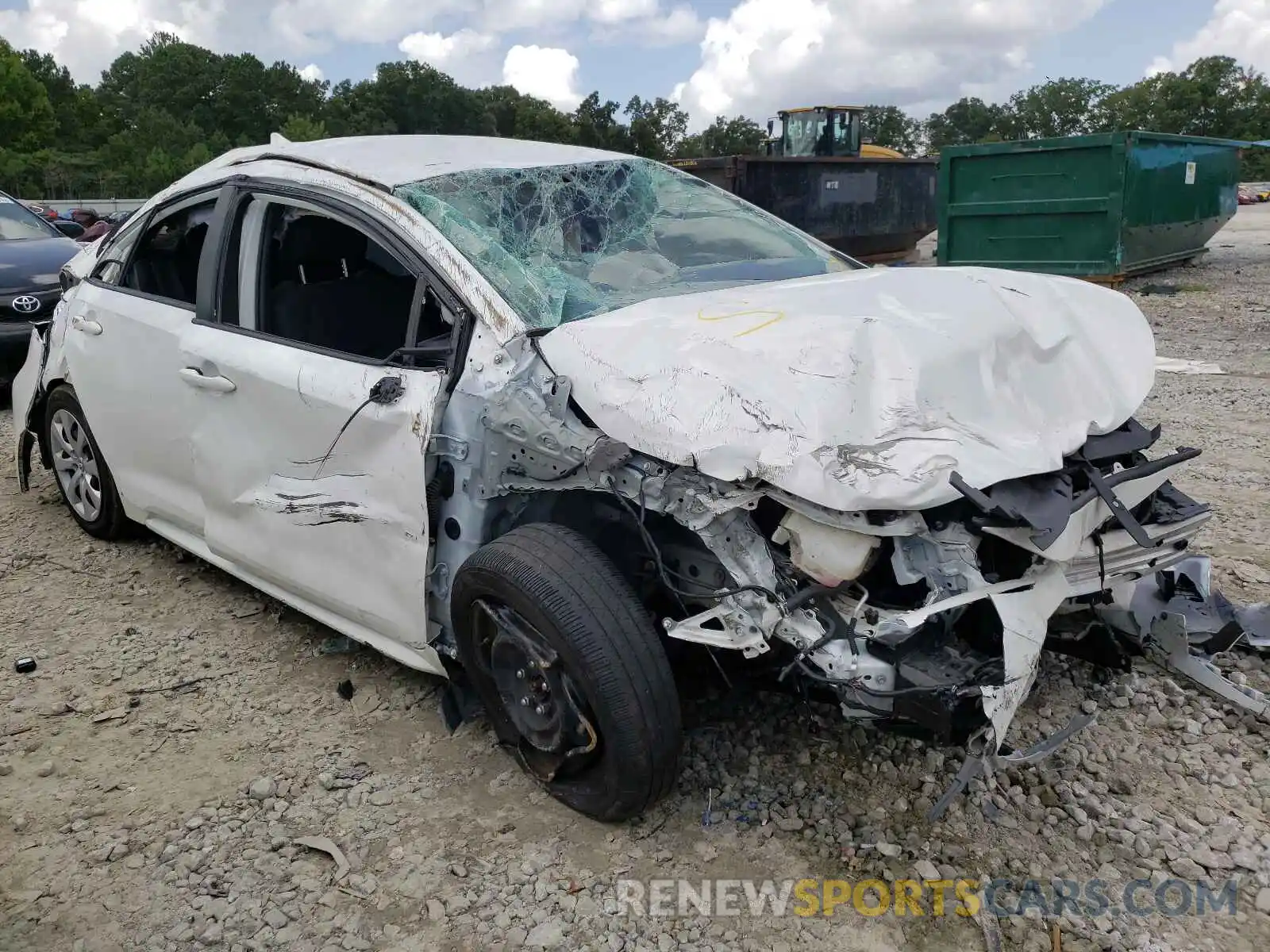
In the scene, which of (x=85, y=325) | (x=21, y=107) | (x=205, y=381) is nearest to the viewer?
(x=205, y=381)

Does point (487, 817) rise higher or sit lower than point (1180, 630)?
lower

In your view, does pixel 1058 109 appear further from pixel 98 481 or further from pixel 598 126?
pixel 98 481

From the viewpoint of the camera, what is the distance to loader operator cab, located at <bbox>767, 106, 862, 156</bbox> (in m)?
16.3

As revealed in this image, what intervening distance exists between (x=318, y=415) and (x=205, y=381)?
636mm

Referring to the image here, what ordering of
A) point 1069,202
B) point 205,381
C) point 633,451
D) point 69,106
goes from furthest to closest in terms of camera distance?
point 69,106
point 1069,202
point 205,381
point 633,451

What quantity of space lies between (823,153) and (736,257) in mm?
13851

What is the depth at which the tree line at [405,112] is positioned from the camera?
52.1 m

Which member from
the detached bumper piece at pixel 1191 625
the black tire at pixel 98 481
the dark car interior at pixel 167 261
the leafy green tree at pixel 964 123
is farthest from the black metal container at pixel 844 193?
the leafy green tree at pixel 964 123

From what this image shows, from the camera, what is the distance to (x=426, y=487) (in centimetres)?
266

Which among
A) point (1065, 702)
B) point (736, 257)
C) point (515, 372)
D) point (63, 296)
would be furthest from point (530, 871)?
point (63, 296)

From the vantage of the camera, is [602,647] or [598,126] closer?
[602,647]

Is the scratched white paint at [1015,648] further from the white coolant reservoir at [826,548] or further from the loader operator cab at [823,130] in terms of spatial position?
the loader operator cab at [823,130]

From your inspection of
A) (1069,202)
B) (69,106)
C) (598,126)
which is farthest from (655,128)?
(1069,202)

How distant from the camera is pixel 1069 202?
11500 mm
